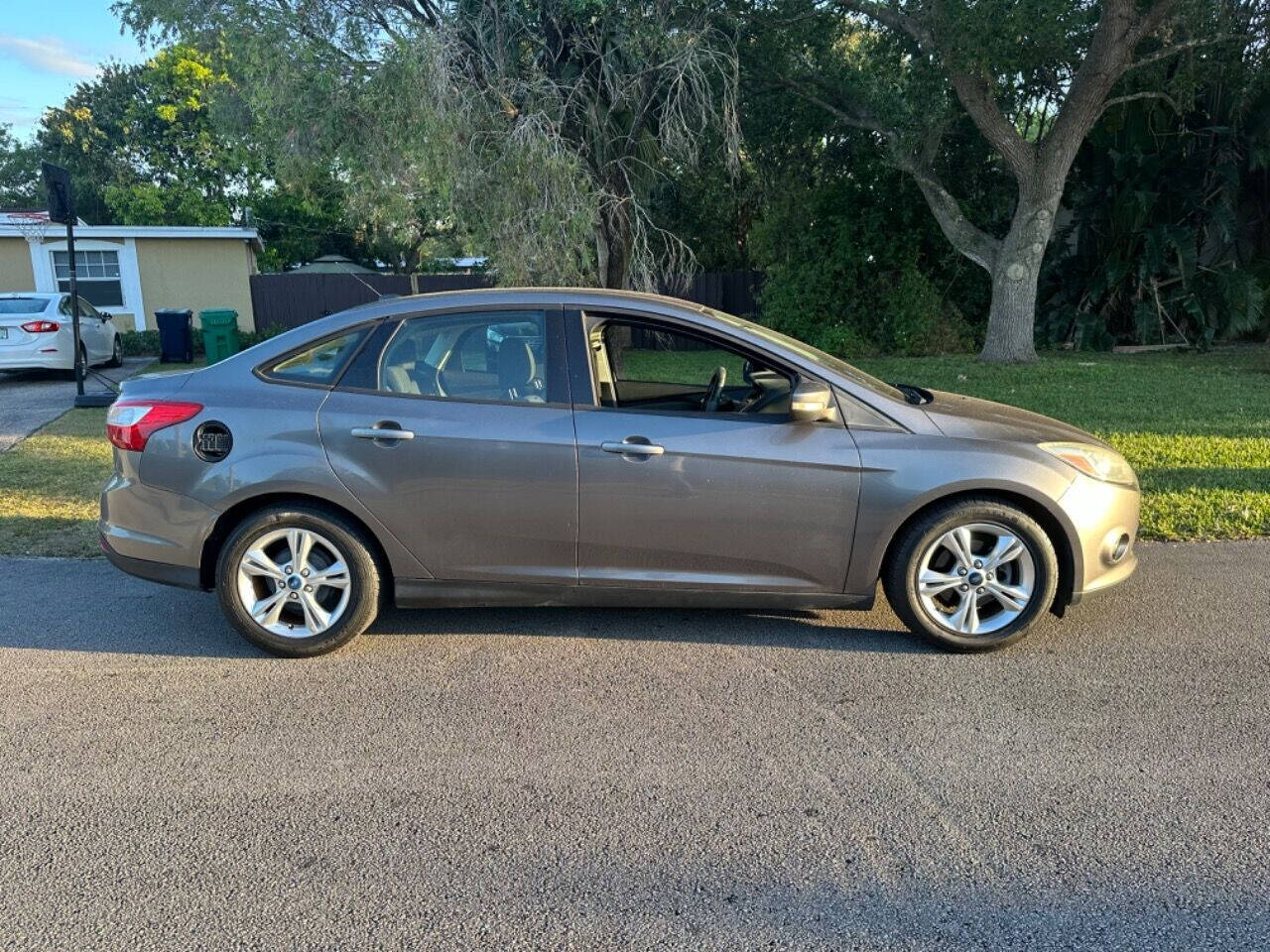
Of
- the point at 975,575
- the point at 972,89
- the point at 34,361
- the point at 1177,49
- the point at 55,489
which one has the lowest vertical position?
the point at 55,489

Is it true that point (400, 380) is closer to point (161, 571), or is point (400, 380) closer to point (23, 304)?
point (161, 571)

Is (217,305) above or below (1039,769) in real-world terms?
above

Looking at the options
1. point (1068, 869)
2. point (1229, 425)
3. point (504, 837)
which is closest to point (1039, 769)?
point (1068, 869)

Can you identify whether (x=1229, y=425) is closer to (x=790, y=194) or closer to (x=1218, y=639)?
(x=1218, y=639)

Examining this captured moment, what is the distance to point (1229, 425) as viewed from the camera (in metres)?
9.61

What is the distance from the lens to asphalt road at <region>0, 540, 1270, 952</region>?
2.66 metres

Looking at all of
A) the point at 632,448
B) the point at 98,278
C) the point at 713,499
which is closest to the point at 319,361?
the point at 632,448

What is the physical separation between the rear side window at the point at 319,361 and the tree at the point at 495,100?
24.6 feet

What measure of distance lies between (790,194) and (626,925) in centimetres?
1837

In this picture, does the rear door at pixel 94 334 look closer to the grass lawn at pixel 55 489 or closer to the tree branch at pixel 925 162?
the grass lawn at pixel 55 489

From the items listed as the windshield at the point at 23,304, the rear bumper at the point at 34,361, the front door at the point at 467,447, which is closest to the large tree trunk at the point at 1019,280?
the front door at the point at 467,447

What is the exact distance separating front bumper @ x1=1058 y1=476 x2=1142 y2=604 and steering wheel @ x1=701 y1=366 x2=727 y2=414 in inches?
67.7

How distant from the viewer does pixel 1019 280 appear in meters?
15.8

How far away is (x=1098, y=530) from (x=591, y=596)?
2.37m
